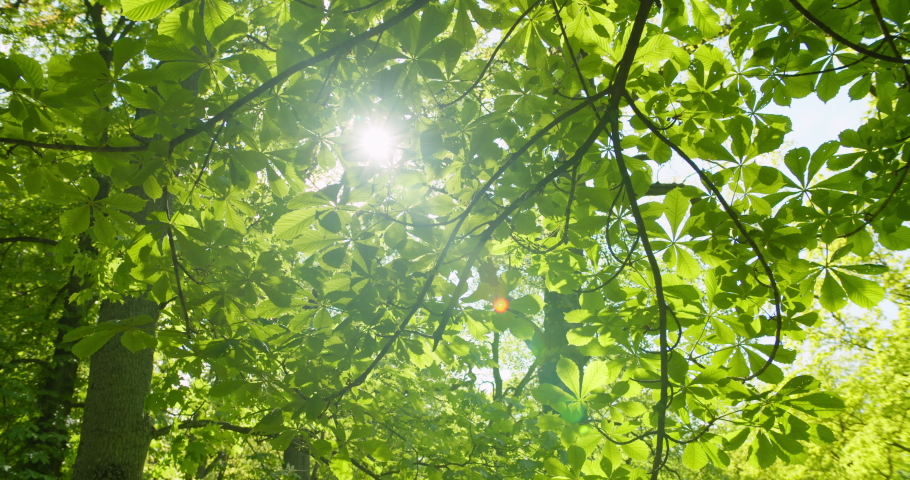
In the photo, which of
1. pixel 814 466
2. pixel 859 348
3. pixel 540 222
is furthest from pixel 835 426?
pixel 540 222

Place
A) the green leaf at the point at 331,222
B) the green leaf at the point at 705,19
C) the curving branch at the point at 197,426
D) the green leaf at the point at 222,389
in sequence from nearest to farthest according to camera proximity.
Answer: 1. the green leaf at the point at 331,222
2. the green leaf at the point at 222,389
3. the green leaf at the point at 705,19
4. the curving branch at the point at 197,426

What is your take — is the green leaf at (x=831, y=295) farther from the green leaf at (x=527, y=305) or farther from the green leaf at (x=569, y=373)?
the green leaf at (x=527, y=305)

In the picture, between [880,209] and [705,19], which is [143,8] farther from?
[880,209]

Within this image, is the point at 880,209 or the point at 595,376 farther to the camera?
the point at 595,376

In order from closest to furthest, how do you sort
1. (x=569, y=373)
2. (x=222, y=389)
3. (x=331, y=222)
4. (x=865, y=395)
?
(x=331, y=222), (x=222, y=389), (x=569, y=373), (x=865, y=395)

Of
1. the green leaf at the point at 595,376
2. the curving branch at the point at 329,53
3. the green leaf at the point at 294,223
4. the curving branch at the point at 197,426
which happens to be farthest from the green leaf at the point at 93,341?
the curving branch at the point at 197,426

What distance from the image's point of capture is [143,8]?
1.46 metres

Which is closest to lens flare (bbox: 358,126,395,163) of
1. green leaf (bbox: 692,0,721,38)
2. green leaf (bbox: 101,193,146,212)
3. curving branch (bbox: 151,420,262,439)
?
green leaf (bbox: 101,193,146,212)

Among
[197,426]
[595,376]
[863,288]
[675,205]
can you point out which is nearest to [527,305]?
[595,376]

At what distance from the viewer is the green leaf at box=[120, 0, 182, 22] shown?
143 cm

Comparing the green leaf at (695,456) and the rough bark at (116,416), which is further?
the rough bark at (116,416)

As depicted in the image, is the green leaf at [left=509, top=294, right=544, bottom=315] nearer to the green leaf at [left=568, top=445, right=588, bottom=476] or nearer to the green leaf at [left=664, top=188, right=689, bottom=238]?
the green leaf at [left=568, top=445, right=588, bottom=476]

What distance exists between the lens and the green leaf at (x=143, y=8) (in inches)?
56.4

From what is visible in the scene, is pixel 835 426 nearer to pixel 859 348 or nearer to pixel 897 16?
pixel 859 348
